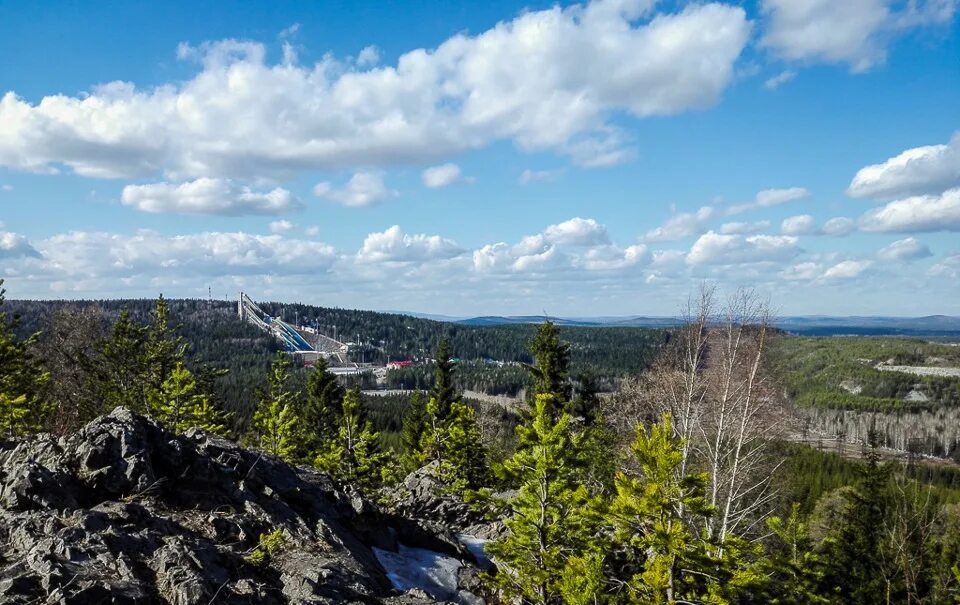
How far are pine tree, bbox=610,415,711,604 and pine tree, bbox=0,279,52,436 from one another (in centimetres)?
2481

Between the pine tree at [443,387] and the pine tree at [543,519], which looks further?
the pine tree at [443,387]

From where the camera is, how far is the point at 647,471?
12930mm

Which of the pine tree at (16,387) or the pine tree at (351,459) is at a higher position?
the pine tree at (16,387)

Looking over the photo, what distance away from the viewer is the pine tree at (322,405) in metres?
45.2

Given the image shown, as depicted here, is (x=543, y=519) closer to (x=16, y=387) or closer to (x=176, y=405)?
(x=176, y=405)

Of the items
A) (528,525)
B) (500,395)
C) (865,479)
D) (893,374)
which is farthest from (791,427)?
(893,374)

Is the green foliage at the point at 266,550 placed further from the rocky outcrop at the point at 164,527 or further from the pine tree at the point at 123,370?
the pine tree at the point at 123,370

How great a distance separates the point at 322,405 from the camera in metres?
46.3

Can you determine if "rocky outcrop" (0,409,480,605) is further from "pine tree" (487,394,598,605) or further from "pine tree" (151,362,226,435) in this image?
"pine tree" (151,362,226,435)

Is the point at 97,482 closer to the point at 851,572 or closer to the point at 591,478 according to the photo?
the point at 591,478

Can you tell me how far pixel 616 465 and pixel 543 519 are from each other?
1692cm

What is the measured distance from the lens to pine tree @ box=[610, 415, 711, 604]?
487 inches

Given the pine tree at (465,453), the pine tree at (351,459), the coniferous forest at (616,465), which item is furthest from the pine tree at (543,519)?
the pine tree at (351,459)

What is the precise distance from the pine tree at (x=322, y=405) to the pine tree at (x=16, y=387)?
60.5ft
